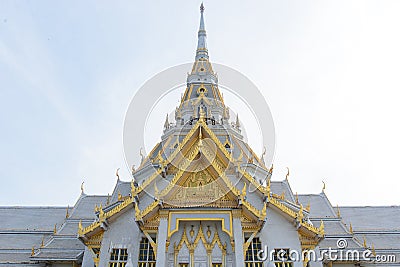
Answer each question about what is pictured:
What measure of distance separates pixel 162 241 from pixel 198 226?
1.77m

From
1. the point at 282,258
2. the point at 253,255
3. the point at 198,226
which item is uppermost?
the point at 198,226

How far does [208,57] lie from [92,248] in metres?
27.2

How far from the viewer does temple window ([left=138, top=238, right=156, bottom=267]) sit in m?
16.1

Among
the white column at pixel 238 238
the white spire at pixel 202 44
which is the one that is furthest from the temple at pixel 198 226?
the white spire at pixel 202 44

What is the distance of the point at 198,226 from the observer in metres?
16.4

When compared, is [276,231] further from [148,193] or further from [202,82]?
[202,82]

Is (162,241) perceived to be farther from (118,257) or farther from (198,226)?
(118,257)

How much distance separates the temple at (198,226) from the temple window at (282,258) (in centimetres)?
4

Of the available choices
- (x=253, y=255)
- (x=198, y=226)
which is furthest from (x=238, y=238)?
(x=198, y=226)

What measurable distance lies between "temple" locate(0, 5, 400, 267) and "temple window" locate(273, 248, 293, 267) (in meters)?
0.04

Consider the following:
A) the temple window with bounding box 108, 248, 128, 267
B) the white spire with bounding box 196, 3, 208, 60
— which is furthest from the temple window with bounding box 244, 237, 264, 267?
the white spire with bounding box 196, 3, 208, 60

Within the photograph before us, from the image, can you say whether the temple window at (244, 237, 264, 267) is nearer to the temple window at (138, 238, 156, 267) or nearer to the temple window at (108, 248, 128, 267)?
the temple window at (138, 238, 156, 267)

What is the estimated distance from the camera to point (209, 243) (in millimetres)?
16078

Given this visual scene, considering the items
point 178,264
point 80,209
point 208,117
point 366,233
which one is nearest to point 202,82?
point 208,117
